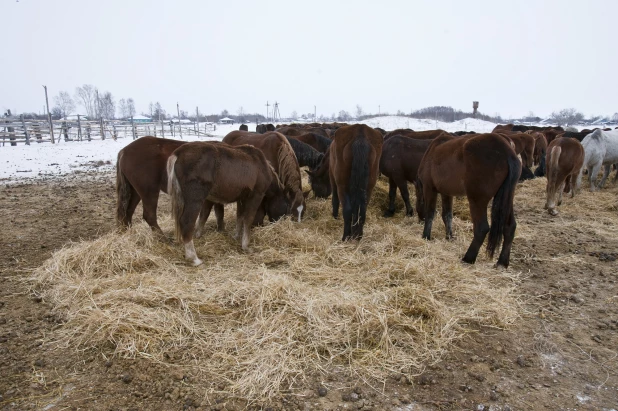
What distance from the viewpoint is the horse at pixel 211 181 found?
438 centimetres

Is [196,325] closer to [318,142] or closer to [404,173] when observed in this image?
[404,173]

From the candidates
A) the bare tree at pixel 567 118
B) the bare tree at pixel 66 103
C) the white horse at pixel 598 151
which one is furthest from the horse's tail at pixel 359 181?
the bare tree at pixel 66 103

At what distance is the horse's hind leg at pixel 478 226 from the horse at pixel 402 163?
2663mm

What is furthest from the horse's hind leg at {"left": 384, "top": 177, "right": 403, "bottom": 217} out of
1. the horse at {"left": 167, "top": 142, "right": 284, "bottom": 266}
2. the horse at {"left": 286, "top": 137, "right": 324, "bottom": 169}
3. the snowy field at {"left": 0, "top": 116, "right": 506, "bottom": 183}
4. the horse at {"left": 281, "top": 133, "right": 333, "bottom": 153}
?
the snowy field at {"left": 0, "top": 116, "right": 506, "bottom": 183}

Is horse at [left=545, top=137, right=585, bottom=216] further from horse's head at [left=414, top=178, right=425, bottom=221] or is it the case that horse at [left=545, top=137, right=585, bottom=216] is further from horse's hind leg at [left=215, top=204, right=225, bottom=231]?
horse's hind leg at [left=215, top=204, right=225, bottom=231]

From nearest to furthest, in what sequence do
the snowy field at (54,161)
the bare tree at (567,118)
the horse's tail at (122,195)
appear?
the horse's tail at (122,195) → the snowy field at (54,161) → the bare tree at (567,118)

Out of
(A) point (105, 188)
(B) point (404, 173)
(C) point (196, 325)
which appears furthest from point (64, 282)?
(A) point (105, 188)

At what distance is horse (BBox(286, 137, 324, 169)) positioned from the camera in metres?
8.39

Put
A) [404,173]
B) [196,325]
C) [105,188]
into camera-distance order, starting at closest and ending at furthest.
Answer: [196,325] < [404,173] < [105,188]

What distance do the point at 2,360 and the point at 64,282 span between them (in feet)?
3.94

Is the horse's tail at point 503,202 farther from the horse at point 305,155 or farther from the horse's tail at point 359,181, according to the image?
the horse at point 305,155

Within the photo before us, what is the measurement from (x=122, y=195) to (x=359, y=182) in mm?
3554

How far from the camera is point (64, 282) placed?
3791 millimetres

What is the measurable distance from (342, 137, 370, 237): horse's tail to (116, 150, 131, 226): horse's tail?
3341mm
